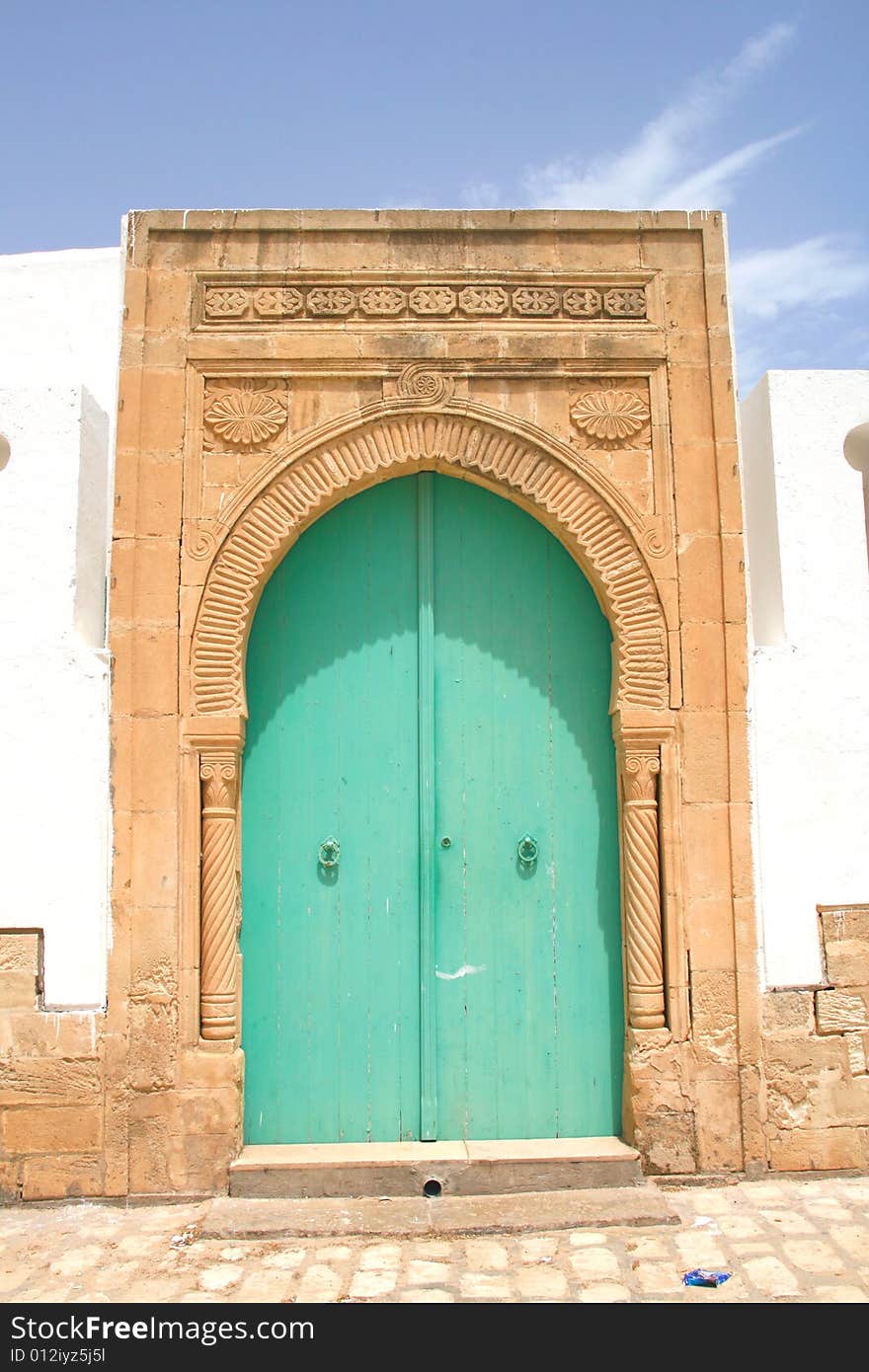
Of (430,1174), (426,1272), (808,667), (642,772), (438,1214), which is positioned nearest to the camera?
(426,1272)

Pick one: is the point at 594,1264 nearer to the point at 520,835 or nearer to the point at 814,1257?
the point at 814,1257

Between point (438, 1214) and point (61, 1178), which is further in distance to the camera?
point (61, 1178)

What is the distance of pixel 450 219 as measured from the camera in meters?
4.84

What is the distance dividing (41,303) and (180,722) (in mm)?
2012

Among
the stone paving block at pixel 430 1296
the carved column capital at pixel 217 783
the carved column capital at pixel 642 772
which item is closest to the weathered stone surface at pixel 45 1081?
the carved column capital at pixel 217 783

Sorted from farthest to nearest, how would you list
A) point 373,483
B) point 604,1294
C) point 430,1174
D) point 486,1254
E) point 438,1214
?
point 373,483 < point 430,1174 < point 438,1214 < point 486,1254 < point 604,1294

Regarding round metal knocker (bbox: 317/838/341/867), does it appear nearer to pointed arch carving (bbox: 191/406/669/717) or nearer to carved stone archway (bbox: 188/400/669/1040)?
carved stone archway (bbox: 188/400/669/1040)

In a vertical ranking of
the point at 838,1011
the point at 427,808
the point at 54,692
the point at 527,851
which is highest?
the point at 54,692

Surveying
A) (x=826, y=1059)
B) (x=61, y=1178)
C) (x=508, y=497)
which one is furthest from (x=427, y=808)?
(x=61, y=1178)

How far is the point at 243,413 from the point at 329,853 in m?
1.86

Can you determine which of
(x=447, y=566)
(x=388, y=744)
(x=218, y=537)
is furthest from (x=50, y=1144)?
(x=447, y=566)

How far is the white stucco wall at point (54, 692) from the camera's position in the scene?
440 cm

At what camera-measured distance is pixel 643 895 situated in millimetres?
4543

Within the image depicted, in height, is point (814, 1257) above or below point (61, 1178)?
below
